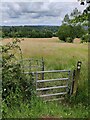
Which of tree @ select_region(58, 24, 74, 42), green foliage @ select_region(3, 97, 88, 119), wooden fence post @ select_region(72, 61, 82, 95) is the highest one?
tree @ select_region(58, 24, 74, 42)

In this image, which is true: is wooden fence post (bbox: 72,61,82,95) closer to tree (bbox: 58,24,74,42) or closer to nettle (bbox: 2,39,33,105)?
nettle (bbox: 2,39,33,105)

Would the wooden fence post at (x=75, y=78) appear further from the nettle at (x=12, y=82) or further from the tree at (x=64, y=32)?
the tree at (x=64, y=32)

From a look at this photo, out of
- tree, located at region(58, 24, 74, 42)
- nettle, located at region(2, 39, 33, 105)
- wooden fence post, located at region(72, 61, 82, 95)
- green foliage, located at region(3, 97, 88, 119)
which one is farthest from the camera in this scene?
tree, located at region(58, 24, 74, 42)

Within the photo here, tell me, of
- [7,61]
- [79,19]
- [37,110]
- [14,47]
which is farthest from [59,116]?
[79,19]

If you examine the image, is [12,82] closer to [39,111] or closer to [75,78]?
[39,111]

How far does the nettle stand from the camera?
6.26 m

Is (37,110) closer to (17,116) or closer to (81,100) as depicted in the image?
(17,116)

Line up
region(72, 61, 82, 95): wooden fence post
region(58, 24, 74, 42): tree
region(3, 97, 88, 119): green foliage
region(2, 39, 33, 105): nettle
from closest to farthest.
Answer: region(3, 97, 88, 119): green foliage, region(2, 39, 33, 105): nettle, region(72, 61, 82, 95): wooden fence post, region(58, 24, 74, 42): tree

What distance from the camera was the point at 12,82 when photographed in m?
6.47

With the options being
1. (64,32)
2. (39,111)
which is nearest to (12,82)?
(39,111)

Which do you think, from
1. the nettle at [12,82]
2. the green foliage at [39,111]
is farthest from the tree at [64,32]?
the green foliage at [39,111]

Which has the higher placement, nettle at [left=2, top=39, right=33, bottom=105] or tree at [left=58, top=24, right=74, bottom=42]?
tree at [left=58, top=24, right=74, bottom=42]

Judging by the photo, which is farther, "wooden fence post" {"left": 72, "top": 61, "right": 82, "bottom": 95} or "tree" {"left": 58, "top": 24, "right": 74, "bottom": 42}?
"tree" {"left": 58, "top": 24, "right": 74, "bottom": 42}

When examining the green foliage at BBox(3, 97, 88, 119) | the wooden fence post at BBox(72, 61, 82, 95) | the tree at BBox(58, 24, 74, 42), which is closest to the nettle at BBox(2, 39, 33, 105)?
the green foliage at BBox(3, 97, 88, 119)
